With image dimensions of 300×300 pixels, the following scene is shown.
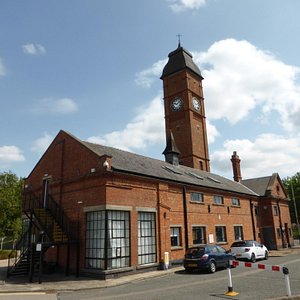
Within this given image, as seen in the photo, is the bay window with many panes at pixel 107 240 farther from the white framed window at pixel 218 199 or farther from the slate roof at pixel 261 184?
the slate roof at pixel 261 184

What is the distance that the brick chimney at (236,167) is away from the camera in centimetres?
3912

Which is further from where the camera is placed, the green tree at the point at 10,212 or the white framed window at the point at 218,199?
the green tree at the point at 10,212

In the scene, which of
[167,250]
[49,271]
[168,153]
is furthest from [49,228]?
[168,153]

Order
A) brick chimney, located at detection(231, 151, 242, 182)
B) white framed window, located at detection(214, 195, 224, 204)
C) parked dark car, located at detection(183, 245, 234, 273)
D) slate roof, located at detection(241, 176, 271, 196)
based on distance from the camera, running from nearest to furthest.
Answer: parked dark car, located at detection(183, 245, 234, 273) → white framed window, located at detection(214, 195, 224, 204) → slate roof, located at detection(241, 176, 271, 196) → brick chimney, located at detection(231, 151, 242, 182)

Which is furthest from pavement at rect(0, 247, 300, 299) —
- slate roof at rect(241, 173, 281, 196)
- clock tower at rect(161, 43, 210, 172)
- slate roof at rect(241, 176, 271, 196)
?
clock tower at rect(161, 43, 210, 172)

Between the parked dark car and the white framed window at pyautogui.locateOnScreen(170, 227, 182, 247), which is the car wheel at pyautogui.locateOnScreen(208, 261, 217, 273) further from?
the white framed window at pyautogui.locateOnScreen(170, 227, 182, 247)

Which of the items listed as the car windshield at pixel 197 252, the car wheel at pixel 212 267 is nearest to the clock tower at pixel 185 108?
the car windshield at pixel 197 252

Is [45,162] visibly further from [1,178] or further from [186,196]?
[1,178]

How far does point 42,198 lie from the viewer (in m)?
21.0

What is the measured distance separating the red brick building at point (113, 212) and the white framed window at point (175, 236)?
6 centimetres

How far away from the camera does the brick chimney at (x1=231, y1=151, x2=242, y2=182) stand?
128 ft

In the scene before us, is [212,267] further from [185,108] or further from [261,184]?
[185,108]

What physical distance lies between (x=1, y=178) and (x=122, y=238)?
36281mm

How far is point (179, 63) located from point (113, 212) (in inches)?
1165
